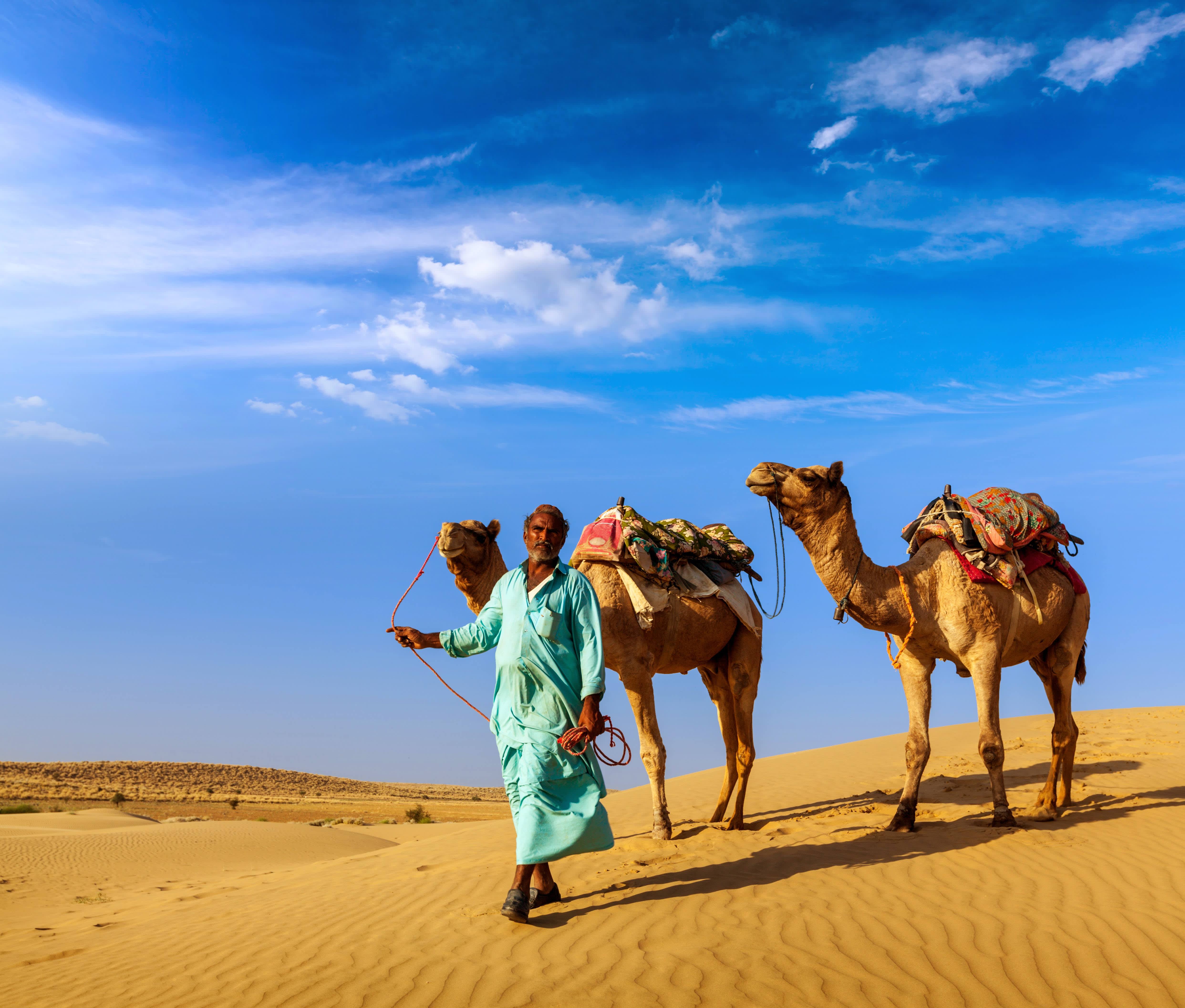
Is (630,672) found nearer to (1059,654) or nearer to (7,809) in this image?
(1059,654)

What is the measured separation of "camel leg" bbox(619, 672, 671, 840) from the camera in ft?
28.8

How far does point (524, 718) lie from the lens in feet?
19.8

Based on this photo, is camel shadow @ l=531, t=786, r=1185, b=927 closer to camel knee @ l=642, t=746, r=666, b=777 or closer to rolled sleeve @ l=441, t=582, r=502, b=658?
camel knee @ l=642, t=746, r=666, b=777

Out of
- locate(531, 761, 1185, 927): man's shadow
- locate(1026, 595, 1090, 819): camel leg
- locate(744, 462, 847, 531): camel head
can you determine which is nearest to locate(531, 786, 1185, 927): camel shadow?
locate(531, 761, 1185, 927): man's shadow

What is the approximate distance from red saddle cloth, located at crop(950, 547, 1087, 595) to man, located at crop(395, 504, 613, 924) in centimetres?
497

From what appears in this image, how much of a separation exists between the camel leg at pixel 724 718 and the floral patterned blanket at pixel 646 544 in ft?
4.16

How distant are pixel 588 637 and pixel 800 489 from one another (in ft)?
11.2

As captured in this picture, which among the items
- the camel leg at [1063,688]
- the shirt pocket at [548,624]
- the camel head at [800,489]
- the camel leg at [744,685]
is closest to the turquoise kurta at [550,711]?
the shirt pocket at [548,624]

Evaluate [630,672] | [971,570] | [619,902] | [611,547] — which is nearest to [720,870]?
[619,902]

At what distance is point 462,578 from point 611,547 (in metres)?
1.63

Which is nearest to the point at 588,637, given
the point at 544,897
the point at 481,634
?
the point at 481,634

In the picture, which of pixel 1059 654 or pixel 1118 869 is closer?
pixel 1118 869

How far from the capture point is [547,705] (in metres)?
6.01

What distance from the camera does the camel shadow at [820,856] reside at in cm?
670
